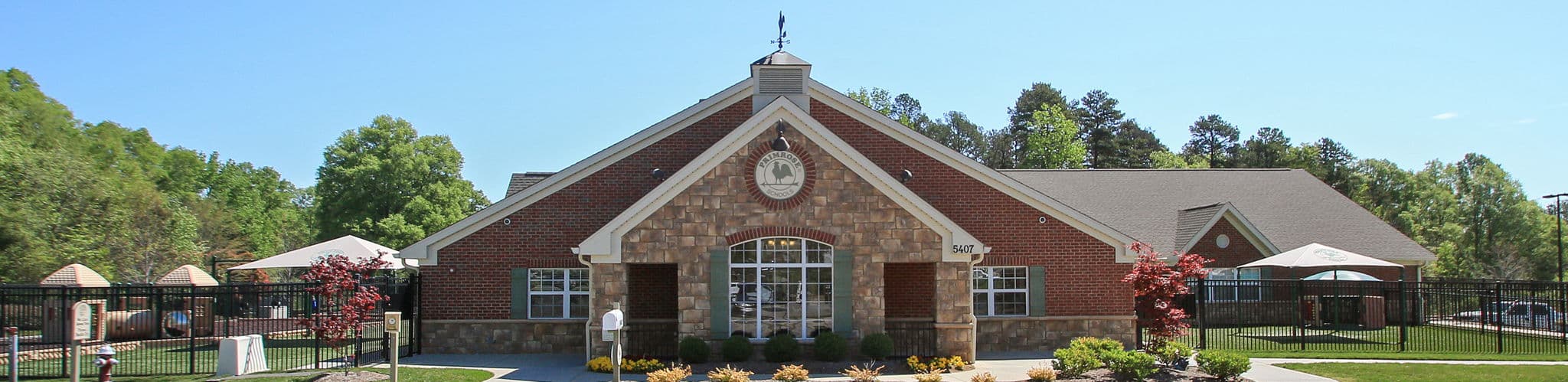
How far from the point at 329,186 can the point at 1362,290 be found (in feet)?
153

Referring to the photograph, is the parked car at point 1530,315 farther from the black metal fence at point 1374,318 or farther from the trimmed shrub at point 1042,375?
the trimmed shrub at point 1042,375

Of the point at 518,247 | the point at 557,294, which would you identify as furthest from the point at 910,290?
the point at 518,247

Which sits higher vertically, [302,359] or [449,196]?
[449,196]

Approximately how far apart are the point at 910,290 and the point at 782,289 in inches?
148

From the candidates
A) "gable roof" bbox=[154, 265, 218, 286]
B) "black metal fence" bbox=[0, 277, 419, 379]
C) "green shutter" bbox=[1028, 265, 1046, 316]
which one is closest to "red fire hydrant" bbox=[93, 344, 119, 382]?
"black metal fence" bbox=[0, 277, 419, 379]

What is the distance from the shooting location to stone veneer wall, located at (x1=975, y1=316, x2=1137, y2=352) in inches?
898

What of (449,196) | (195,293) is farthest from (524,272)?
(449,196)

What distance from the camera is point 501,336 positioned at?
72.3ft

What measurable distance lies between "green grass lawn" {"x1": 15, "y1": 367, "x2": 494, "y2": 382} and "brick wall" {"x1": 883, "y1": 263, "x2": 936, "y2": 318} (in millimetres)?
8029

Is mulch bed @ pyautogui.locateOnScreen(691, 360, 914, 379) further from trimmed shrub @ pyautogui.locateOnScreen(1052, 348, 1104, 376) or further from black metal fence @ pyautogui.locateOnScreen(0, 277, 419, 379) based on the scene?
black metal fence @ pyautogui.locateOnScreen(0, 277, 419, 379)

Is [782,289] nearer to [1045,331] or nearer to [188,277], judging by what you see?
[1045,331]

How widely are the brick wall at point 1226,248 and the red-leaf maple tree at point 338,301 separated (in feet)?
72.1

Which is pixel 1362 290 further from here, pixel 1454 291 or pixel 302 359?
pixel 302 359

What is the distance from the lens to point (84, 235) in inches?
1388
